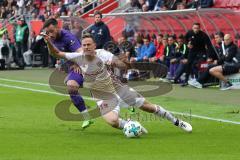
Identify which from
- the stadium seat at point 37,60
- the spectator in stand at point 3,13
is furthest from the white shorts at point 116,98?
the spectator in stand at point 3,13

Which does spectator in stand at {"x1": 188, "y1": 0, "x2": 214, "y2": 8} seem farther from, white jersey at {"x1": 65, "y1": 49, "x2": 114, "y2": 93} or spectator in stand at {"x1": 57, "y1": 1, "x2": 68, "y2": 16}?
white jersey at {"x1": 65, "y1": 49, "x2": 114, "y2": 93}

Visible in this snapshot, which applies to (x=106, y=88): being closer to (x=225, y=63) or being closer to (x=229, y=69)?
(x=229, y=69)

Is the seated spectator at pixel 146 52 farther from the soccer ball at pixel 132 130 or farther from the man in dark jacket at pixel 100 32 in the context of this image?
the soccer ball at pixel 132 130

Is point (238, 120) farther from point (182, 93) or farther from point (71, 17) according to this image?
point (71, 17)

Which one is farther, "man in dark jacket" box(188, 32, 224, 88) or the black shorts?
"man in dark jacket" box(188, 32, 224, 88)

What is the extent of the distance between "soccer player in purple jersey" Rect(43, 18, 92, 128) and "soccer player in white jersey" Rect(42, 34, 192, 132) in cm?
50

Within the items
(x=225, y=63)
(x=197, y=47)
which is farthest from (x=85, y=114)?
(x=197, y=47)

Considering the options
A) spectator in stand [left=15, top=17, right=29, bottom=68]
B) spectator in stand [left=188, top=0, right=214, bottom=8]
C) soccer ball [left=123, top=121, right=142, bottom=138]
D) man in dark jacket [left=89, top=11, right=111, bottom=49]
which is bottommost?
spectator in stand [left=15, top=17, right=29, bottom=68]

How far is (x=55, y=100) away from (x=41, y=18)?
64.8ft

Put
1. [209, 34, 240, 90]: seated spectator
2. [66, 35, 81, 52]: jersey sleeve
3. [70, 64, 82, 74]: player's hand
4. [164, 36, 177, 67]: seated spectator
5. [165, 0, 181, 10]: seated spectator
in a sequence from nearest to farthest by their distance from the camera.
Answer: [70, 64, 82, 74]: player's hand, [66, 35, 81, 52]: jersey sleeve, [209, 34, 240, 90]: seated spectator, [164, 36, 177, 67]: seated spectator, [165, 0, 181, 10]: seated spectator

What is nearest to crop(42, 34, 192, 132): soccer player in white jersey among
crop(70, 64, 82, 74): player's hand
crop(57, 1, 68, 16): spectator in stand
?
crop(70, 64, 82, 74): player's hand

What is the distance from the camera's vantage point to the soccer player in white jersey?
477 inches

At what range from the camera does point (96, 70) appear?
1238 cm

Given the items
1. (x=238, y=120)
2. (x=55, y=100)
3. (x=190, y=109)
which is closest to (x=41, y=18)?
(x=55, y=100)
